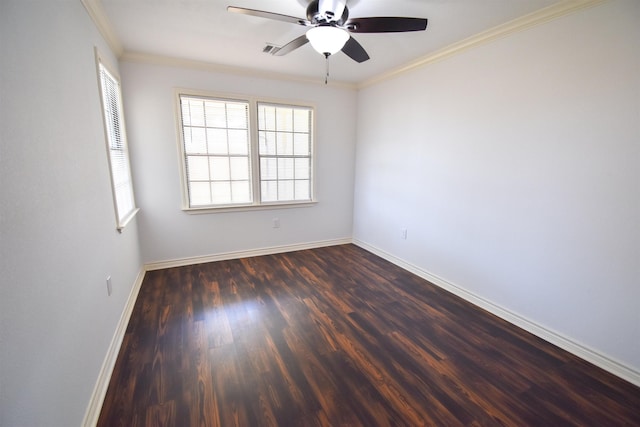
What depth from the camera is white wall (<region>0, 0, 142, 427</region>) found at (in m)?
0.92

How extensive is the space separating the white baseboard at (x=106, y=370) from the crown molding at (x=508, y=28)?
12.3ft

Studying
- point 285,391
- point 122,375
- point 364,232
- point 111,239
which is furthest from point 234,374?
point 364,232

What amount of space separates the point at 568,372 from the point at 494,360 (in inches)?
17.7

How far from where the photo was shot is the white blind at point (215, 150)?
11.3ft

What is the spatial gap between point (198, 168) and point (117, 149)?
960 millimetres

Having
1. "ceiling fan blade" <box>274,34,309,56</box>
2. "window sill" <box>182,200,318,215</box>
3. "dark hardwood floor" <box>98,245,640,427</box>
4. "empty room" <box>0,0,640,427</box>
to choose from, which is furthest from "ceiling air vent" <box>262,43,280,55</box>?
"dark hardwood floor" <box>98,245,640,427</box>

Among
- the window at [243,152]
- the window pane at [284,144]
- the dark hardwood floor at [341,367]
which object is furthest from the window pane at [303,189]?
the dark hardwood floor at [341,367]

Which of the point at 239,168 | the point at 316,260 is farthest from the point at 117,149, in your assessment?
the point at 316,260

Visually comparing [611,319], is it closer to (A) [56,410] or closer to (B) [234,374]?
(B) [234,374]

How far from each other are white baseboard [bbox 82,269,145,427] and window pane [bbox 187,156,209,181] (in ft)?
5.08

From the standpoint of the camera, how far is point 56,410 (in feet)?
3.70

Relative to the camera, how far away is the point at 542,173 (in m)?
2.18

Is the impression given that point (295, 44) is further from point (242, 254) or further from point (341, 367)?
point (242, 254)

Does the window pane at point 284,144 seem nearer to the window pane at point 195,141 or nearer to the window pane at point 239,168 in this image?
the window pane at point 239,168
